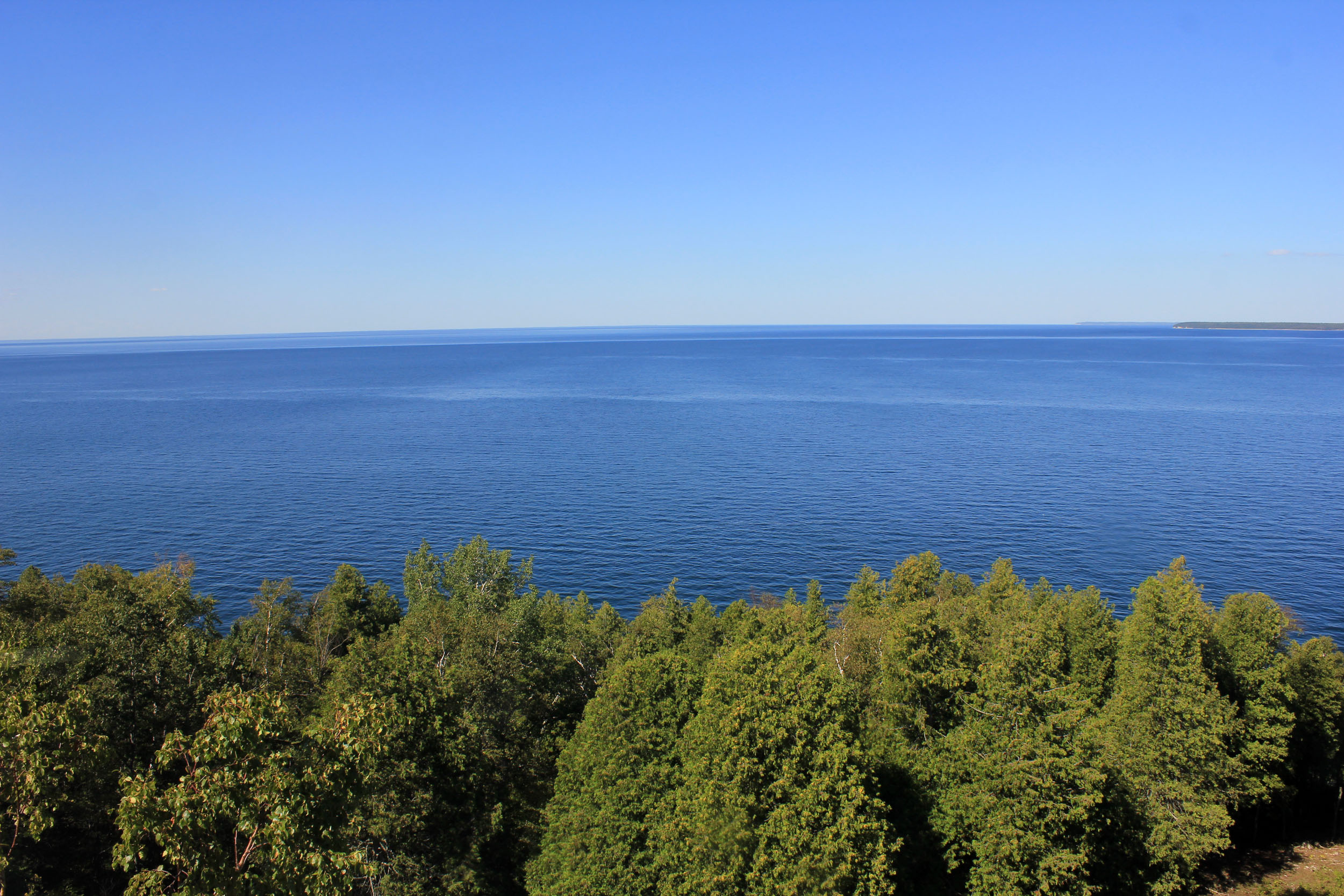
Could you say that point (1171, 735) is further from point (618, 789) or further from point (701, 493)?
point (701, 493)

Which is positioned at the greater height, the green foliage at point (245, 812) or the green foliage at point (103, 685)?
the green foliage at point (245, 812)

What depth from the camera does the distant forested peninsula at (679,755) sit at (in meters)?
14.2

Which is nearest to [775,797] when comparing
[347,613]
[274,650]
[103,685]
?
[103,685]

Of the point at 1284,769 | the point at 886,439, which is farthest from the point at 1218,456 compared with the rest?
the point at 1284,769

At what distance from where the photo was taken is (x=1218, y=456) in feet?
348

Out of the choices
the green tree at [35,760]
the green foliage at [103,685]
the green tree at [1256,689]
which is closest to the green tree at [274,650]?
the green foliage at [103,685]

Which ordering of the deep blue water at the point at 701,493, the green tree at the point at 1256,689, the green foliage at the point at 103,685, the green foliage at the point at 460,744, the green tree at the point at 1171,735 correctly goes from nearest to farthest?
the green foliage at the point at 103,685
the green foliage at the point at 460,744
the green tree at the point at 1171,735
the green tree at the point at 1256,689
the deep blue water at the point at 701,493

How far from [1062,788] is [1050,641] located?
31.6 feet

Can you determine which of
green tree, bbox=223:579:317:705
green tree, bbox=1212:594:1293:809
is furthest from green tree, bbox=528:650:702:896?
green tree, bbox=1212:594:1293:809

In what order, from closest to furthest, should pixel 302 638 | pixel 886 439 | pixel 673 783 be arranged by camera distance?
pixel 673 783, pixel 302 638, pixel 886 439

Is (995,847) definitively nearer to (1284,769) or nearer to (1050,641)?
(1050,641)

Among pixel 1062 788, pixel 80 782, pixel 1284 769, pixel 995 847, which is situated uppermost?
pixel 80 782

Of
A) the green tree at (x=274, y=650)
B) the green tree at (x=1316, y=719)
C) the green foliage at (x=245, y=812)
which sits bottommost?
the green tree at (x=1316, y=719)

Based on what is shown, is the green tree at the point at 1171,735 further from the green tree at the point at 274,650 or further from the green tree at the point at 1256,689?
the green tree at the point at 274,650
